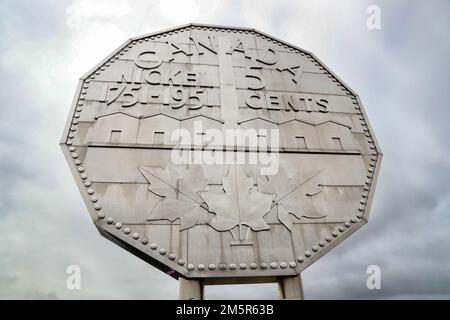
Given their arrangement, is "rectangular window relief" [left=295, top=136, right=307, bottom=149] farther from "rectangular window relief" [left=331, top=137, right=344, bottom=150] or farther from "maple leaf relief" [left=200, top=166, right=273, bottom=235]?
"maple leaf relief" [left=200, top=166, right=273, bottom=235]

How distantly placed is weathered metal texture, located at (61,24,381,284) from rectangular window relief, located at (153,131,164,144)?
0.02 meters

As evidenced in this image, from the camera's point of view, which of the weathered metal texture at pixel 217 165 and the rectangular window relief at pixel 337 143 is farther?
the rectangular window relief at pixel 337 143

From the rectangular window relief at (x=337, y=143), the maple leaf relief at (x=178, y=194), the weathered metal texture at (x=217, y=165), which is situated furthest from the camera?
the rectangular window relief at (x=337, y=143)

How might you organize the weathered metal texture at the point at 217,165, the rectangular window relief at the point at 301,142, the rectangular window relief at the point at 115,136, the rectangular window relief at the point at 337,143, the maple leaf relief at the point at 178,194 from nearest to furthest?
the weathered metal texture at the point at 217,165 < the maple leaf relief at the point at 178,194 < the rectangular window relief at the point at 115,136 < the rectangular window relief at the point at 301,142 < the rectangular window relief at the point at 337,143

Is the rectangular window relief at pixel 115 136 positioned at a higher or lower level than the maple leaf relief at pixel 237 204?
higher

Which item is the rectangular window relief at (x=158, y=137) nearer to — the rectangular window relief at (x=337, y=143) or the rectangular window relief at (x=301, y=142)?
the rectangular window relief at (x=301, y=142)

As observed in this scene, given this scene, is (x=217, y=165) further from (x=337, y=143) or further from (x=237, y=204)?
(x=337, y=143)

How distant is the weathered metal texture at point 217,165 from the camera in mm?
4566

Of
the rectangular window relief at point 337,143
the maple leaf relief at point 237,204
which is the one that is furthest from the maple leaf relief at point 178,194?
Result: the rectangular window relief at point 337,143

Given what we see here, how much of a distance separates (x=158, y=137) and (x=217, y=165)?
1329 millimetres

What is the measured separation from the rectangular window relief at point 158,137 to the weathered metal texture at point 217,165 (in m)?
0.02

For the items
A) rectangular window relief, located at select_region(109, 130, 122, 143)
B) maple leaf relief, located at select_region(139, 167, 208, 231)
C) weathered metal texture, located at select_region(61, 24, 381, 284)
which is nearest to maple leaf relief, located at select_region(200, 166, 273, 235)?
weathered metal texture, located at select_region(61, 24, 381, 284)

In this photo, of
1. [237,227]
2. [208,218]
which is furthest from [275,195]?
[208,218]

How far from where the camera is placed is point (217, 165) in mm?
5355
